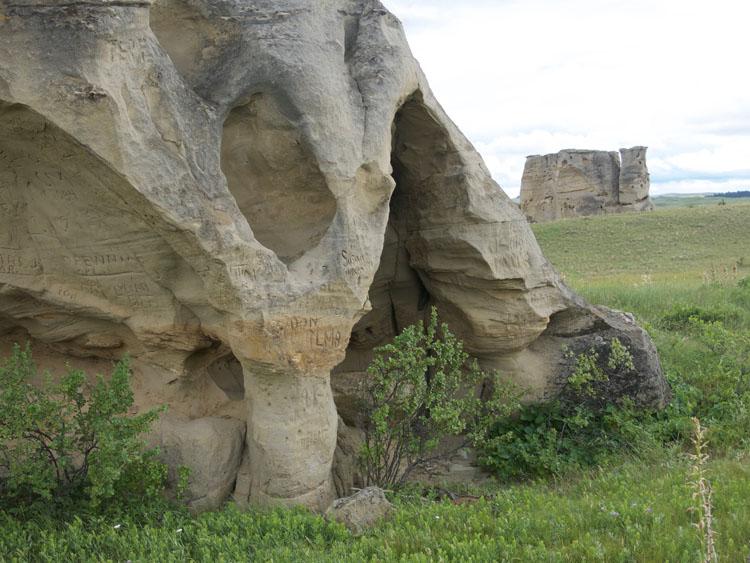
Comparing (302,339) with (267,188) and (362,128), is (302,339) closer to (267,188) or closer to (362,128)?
(267,188)

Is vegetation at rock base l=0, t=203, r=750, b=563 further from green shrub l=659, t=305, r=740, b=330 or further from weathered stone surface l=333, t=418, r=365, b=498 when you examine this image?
green shrub l=659, t=305, r=740, b=330

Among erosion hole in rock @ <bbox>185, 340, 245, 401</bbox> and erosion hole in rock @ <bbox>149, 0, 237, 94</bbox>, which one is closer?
erosion hole in rock @ <bbox>149, 0, 237, 94</bbox>

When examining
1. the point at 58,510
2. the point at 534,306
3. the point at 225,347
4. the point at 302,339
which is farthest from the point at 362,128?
the point at 58,510

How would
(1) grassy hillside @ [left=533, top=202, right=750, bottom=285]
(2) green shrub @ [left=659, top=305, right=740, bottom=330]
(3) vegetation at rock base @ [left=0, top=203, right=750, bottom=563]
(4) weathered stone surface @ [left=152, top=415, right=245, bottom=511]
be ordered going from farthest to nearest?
(1) grassy hillside @ [left=533, top=202, right=750, bottom=285]
(2) green shrub @ [left=659, top=305, right=740, bottom=330]
(4) weathered stone surface @ [left=152, top=415, right=245, bottom=511]
(3) vegetation at rock base @ [left=0, top=203, right=750, bottom=563]

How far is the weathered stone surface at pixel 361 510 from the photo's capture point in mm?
4430

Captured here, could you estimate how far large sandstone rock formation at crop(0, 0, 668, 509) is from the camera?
4188mm

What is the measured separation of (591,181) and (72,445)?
1269 inches

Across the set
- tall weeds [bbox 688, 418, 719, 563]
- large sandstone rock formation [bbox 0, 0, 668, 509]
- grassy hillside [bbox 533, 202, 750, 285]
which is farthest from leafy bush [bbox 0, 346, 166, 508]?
grassy hillside [bbox 533, 202, 750, 285]

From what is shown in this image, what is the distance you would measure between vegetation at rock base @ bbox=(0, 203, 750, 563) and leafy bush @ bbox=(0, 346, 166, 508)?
7.5 inches

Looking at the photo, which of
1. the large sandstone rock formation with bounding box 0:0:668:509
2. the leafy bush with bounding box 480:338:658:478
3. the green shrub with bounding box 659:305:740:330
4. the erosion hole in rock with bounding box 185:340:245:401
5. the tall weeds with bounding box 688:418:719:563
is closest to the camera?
the tall weeds with bounding box 688:418:719:563

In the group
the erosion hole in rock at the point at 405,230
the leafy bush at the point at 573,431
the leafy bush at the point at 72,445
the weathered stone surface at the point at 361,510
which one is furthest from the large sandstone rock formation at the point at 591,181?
the leafy bush at the point at 72,445

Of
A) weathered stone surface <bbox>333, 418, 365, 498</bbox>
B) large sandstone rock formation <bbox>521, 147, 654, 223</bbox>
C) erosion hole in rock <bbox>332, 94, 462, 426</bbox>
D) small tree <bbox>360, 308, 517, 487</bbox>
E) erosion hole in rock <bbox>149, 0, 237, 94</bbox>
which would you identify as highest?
large sandstone rock formation <bbox>521, 147, 654, 223</bbox>

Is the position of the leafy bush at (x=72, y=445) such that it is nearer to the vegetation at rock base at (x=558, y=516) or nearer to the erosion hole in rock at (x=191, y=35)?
the vegetation at rock base at (x=558, y=516)

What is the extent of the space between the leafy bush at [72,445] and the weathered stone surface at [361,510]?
1.18 m
